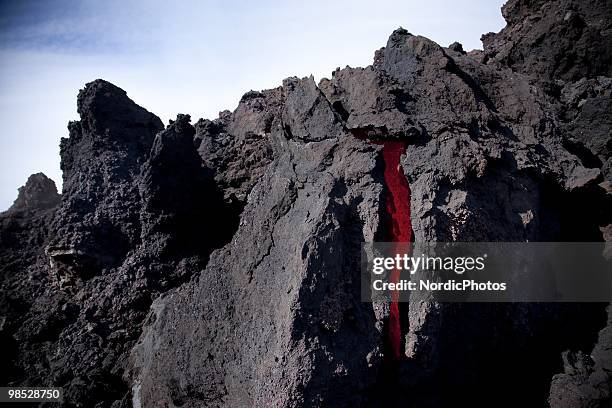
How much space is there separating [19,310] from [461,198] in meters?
4.93

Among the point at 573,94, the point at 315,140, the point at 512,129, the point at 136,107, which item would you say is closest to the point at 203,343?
the point at 315,140

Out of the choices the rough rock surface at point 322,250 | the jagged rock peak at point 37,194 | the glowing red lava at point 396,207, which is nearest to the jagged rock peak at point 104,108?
the rough rock surface at point 322,250

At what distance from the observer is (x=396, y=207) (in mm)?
3350

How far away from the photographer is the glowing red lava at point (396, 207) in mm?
3107

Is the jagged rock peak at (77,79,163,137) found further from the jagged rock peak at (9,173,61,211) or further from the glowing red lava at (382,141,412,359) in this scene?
the glowing red lava at (382,141,412,359)

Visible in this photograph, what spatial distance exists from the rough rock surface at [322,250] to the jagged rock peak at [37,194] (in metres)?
2.22

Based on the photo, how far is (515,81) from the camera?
176 inches

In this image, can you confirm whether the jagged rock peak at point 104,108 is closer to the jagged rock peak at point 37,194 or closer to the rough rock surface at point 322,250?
the rough rock surface at point 322,250

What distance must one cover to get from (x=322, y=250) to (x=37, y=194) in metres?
6.42

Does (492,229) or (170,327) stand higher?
(492,229)

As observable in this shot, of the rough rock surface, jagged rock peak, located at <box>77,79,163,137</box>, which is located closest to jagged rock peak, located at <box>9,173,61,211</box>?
the rough rock surface

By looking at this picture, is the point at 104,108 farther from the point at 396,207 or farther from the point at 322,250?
the point at 396,207

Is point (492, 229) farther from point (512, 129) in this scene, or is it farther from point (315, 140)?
point (315, 140)

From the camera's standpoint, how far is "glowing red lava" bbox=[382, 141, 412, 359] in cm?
311
